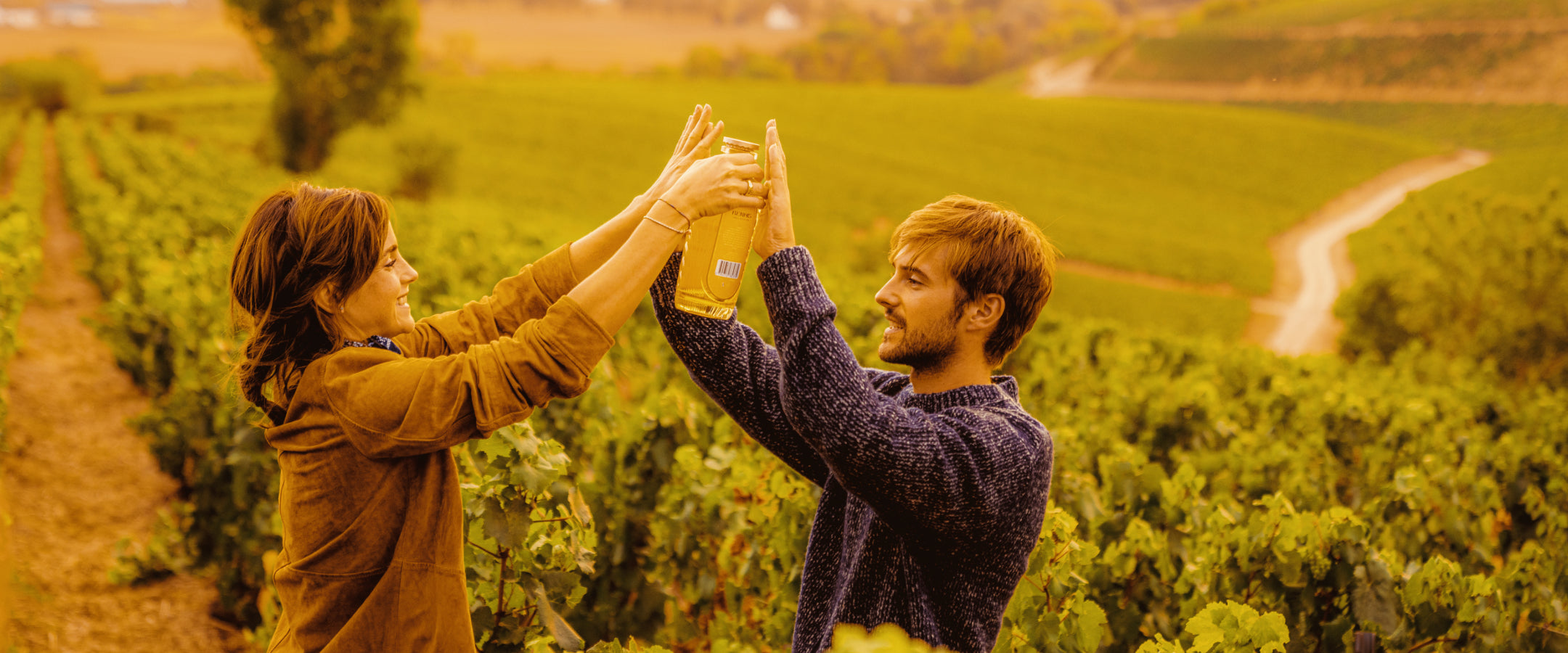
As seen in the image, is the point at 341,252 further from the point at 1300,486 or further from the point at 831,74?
the point at 831,74

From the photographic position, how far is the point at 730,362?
Result: 1836 millimetres

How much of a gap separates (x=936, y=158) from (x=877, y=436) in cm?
5102

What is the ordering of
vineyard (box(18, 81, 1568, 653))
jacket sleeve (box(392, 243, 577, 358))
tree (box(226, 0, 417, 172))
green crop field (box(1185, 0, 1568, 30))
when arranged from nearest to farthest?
1. jacket sleeve (box(392, 243, 577, 358))
2. vineyard (box(18, 81, 1568, 653))
3. tree (box(226, 0, 417, 172))
4. green crop field (box(1185, 0, 1568, 30))

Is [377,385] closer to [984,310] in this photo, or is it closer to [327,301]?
[327,301]

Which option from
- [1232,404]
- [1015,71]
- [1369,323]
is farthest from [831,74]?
[1232,404]

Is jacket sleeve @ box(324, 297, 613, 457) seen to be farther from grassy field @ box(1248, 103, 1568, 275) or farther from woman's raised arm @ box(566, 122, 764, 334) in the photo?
grassy field @ box(1248, 103, 1568, 275)

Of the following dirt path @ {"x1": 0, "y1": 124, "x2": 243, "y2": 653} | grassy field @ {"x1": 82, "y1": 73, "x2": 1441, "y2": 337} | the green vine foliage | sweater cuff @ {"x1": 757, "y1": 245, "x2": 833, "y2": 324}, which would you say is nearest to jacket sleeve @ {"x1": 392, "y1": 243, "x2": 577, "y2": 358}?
sweater cuff @ {"x1": 757, "y1": 245, "x2": 833, "y2": 324}

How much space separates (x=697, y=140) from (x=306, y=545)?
3.73 feet

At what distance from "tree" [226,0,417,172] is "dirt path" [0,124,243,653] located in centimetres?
2409

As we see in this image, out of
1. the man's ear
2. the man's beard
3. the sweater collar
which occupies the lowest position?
the sweater collar

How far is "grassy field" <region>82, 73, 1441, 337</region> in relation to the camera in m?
33.6

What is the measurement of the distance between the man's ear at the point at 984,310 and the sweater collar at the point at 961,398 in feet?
0.41

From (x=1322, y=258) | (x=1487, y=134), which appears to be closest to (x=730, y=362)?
(x=1322, y=258)

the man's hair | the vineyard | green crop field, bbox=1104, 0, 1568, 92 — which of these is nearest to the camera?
the man's hair
